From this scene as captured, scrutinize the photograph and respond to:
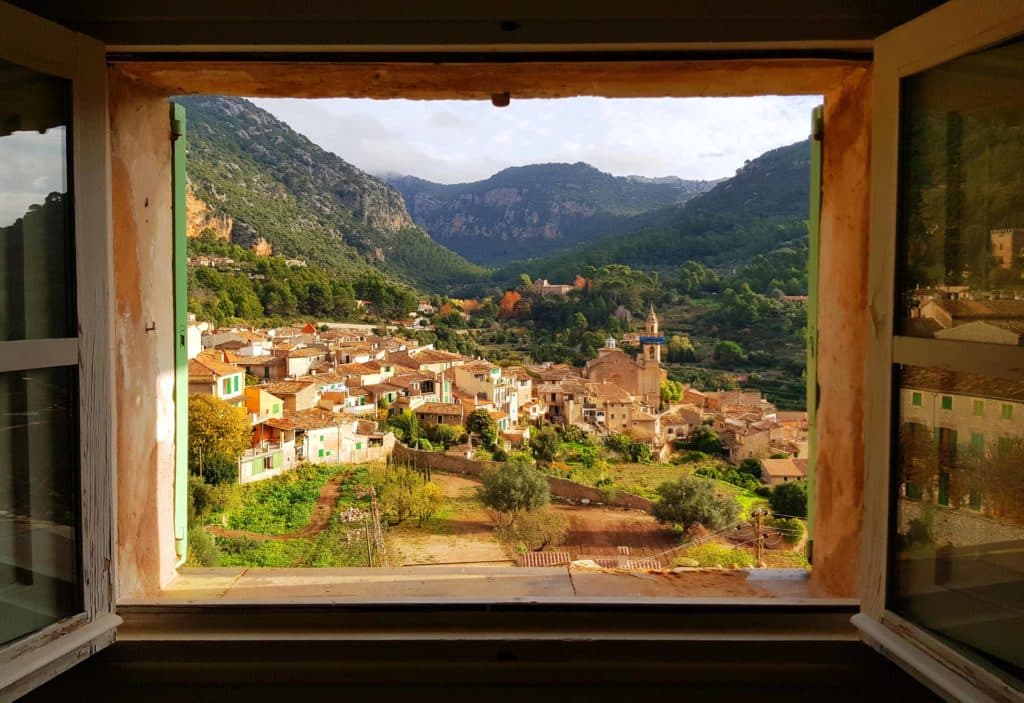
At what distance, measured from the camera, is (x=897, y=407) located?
3.78ft

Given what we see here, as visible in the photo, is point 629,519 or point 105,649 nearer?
point 105,649

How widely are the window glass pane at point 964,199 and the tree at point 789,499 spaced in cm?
188

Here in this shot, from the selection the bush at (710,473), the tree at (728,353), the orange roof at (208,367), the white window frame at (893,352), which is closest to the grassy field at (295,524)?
the orange roof at (208,367)

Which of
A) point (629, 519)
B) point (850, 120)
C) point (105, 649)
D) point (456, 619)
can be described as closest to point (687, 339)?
point (629, 519)

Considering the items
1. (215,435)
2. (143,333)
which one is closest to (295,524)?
(215,435)

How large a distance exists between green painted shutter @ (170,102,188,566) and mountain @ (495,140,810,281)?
135 inches

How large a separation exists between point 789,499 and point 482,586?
85.8 inches

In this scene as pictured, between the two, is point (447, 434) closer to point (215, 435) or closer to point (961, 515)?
point (215, 435)

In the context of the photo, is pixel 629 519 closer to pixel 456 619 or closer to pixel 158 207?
pixel 456 619

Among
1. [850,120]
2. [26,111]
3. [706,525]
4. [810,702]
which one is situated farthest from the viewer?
[706,525]

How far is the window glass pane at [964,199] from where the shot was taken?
38.4 inches

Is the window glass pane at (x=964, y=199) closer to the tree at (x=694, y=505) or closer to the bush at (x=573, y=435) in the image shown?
the tree at (x=694, y=505)

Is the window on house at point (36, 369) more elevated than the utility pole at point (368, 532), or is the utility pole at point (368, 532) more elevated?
the window on house at point (36, 369)

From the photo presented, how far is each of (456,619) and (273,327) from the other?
3.99 metres
